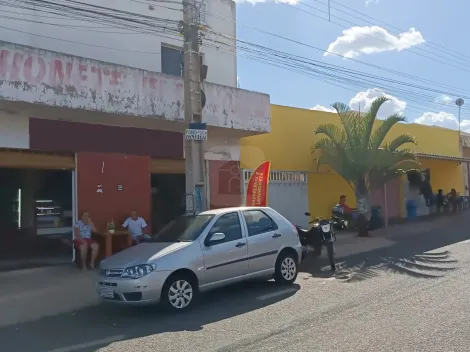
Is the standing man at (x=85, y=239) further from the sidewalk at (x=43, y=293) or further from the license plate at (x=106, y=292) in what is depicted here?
→ the license plate at (x=106, y=292)

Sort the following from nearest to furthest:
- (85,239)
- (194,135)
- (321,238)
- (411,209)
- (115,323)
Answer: (115,323), (194,135), (321,238), (85,239), (411,209)

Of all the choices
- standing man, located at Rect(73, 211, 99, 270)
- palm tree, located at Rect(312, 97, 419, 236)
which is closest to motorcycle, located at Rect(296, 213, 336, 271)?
standing man, located at Rect(73, 211, 99, 270)

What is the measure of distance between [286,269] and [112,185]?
5.53 metres

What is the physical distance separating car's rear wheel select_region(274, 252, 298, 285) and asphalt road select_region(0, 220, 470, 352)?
213mm

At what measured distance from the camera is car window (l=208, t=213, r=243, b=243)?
28.0 feet

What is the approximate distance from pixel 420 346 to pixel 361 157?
11824 mm

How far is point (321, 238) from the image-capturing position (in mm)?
11469

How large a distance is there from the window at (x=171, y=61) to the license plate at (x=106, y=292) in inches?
353

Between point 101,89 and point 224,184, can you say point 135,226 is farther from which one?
point 224,184

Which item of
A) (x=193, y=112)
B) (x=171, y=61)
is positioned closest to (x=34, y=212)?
(x=171, y=61)

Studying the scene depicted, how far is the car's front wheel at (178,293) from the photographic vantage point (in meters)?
7.58

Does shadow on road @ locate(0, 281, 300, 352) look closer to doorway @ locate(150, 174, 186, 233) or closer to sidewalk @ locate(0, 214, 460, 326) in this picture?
sidewalk @ locate(0, 214, 460, 326)

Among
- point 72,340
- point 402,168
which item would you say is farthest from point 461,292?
point 402,168

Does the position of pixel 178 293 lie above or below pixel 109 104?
below
